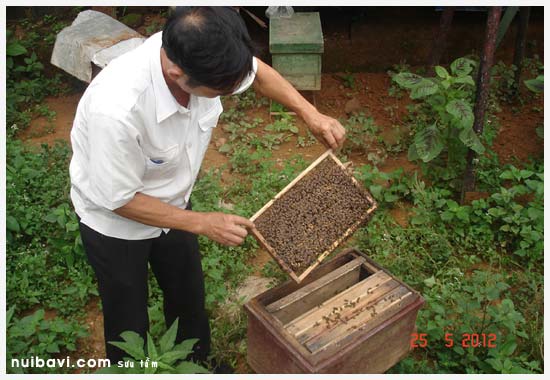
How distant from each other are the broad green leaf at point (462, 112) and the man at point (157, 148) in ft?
5.61

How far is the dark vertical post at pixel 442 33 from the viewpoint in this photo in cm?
589

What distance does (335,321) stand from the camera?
3.49 metres

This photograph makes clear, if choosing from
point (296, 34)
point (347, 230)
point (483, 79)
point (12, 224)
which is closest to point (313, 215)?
point (347, 230)

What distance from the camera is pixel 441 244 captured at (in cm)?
499

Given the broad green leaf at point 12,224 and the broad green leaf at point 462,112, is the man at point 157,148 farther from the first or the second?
the broad green leaf at point 462,112

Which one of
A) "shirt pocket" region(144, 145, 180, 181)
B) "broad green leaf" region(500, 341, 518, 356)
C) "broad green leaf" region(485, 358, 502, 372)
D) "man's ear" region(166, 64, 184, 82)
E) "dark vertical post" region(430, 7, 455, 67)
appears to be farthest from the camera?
"dark vertical post" region(430, 7, 455, 67)

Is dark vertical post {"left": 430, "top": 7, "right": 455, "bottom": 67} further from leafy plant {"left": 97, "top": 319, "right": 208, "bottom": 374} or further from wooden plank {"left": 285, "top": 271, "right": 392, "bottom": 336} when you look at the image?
leafy plant {"left": 97, "top": 319, "right": 208, "bottom": 374}

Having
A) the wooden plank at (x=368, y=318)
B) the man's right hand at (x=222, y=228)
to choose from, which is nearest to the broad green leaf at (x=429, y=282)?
the wooden plank at (x=368, y=318)

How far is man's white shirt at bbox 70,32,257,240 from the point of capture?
2.86m

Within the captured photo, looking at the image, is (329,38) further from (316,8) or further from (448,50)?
(448,50)

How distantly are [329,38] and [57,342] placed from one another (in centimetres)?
468

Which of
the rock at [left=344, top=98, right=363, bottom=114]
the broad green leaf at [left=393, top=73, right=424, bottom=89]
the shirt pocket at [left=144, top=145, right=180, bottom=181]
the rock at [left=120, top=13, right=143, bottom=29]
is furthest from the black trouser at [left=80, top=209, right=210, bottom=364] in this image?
the rock at [left=120, top=13, right=143, bottom=29]

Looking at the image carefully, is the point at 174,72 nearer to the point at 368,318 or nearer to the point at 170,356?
the point at 170,356

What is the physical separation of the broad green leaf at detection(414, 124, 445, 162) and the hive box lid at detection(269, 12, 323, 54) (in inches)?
64.0
